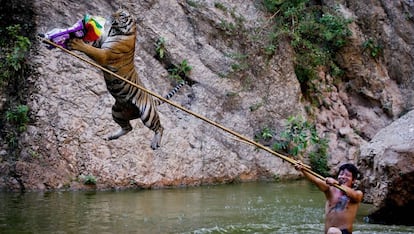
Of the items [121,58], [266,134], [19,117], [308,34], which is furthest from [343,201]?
[308,34]

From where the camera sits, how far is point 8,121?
12.4 metres

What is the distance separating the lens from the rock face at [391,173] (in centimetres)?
762

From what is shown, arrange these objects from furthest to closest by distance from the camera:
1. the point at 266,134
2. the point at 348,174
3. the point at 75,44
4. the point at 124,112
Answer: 1. the point at 266,134
2. the point at 348,174
3. the point at 124,112
4. the point at 75,44

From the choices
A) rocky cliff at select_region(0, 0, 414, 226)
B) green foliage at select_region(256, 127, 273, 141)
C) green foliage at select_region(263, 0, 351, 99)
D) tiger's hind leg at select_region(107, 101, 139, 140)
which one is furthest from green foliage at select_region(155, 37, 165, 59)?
tiger's hind leg at select_region(107, 101, 139, 140)

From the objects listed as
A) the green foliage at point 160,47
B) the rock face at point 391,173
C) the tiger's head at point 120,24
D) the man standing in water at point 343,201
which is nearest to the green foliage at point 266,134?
the green foliage at point 160,47

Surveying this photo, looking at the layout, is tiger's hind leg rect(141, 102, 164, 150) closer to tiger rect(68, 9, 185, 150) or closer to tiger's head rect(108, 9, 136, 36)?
tiger rect(68, 9, 185, 150)

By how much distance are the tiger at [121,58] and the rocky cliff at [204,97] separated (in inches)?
174

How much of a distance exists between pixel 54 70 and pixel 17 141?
1.82 m

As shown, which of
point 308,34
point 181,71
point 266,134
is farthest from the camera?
point 308,34

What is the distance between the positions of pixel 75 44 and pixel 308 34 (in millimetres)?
13041

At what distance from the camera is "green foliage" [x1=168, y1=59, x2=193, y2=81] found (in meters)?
14.1

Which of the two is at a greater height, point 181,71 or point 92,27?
point 181,71

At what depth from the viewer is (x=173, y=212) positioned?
8.93m

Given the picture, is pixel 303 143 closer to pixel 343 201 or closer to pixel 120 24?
pixel 343 201
